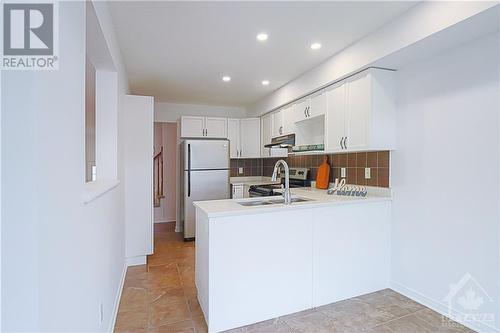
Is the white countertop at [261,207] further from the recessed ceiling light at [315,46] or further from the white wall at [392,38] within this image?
the recessed ceiling light at [315,46]

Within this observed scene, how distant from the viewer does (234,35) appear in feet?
7.97

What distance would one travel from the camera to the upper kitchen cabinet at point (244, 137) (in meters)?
5.12

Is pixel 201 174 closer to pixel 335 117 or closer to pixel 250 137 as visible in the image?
pixel 250 137

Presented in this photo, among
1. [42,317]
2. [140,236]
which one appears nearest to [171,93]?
[140,236]

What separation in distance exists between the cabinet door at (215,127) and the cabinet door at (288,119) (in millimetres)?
1329

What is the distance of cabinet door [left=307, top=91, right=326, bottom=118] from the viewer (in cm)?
321

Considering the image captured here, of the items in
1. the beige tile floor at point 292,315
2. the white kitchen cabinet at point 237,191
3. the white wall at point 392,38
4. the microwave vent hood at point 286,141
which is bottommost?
the beige tile floor at point 292,315

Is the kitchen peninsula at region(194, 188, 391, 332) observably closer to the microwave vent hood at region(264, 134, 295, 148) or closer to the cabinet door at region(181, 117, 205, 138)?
the microwave vent hood at region(264, 134, 295, 148)

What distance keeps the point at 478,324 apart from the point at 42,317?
2.75 meters

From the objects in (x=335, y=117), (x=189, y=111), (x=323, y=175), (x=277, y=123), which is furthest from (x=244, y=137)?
(x=335, y=117)

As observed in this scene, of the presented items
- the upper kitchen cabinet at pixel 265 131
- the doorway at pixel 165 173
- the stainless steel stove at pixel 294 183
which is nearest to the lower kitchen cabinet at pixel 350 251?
the stainless steel stove at pixel 294 183

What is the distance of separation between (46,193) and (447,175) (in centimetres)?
271

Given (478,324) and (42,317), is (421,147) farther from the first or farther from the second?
(42,317)

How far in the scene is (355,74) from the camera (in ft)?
8.93
